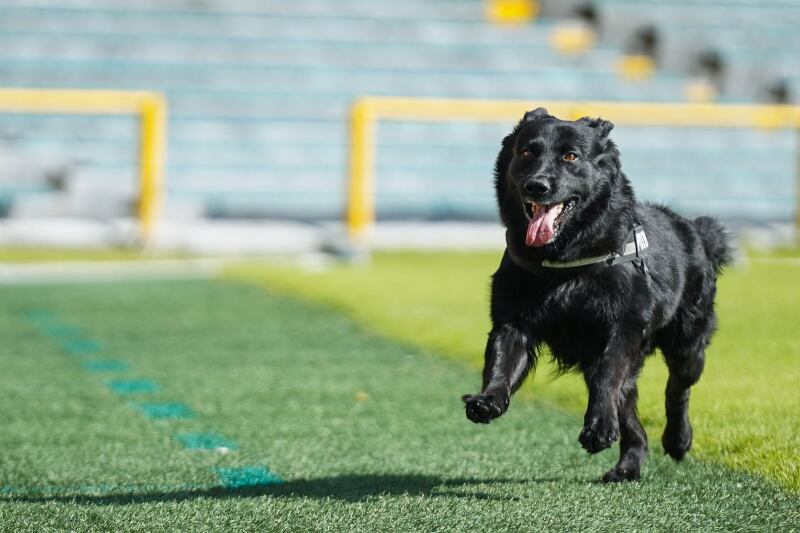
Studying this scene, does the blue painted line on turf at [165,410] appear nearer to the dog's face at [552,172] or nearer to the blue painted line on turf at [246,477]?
the blue painted line on turf at [246,477]

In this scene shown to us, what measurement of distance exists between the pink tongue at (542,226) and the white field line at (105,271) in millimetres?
6519

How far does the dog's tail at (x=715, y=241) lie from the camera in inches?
159

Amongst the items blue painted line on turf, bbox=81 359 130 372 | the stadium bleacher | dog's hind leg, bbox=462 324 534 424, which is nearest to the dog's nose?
dog's hind leg, bbox=462 324 534 424

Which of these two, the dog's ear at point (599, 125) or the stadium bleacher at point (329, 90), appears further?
the stadium bleacher at point (329, 90)

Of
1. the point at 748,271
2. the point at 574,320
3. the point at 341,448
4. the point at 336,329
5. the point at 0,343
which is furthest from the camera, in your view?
the point at 748,271

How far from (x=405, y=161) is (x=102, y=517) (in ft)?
35.7

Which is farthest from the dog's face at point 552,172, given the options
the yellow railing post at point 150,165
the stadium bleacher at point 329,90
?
the stadium bleacher at point 329,90

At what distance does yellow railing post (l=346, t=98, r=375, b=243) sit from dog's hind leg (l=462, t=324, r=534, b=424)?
7535mm

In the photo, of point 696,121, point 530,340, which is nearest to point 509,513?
point 530,340

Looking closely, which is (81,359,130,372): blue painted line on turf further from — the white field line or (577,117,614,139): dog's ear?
the white field line

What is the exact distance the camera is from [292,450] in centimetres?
409

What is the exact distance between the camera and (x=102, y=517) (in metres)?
3.14

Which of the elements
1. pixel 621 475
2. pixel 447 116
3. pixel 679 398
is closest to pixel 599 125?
pixel 679 398

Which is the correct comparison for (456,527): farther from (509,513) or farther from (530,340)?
(530,340)
